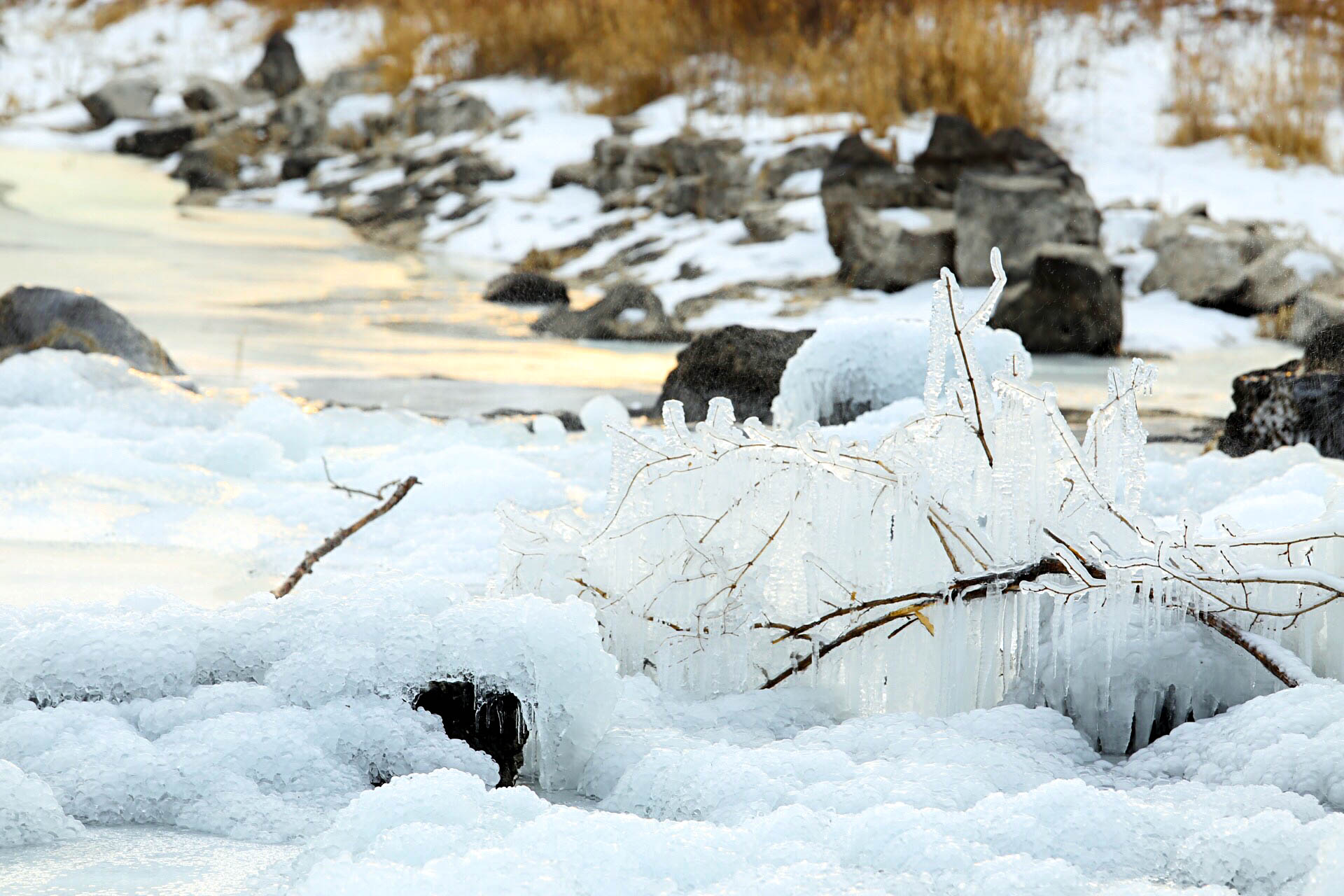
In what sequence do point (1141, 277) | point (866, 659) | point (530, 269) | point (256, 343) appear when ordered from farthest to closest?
point (530, 269), point (1141, 277), point (256, 343), point (866, 659)

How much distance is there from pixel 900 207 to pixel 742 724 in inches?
286

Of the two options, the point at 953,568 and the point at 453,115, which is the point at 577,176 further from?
the point at 953,568

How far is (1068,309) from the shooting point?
7.35 metres

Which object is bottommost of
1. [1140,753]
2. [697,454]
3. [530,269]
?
[530,269]

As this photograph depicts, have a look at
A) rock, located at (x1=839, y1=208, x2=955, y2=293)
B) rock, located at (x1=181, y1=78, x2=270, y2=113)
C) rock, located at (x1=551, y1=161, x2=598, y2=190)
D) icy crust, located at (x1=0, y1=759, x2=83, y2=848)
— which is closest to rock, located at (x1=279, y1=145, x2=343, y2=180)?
rock, located at (x1=181, y1=78, x2=270, y2=113)

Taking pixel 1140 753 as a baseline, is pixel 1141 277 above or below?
below

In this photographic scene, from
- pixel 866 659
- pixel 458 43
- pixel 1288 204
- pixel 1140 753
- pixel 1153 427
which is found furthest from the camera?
pixel 458 43

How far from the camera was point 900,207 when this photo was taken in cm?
907

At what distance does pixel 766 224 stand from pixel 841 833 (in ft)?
26.2

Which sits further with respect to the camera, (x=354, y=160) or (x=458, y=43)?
(x=458, y=43)

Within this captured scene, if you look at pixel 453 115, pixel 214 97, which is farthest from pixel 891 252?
pixel 214 97

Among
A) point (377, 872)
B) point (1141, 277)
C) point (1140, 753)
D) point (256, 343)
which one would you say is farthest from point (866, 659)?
point (1141, 277)

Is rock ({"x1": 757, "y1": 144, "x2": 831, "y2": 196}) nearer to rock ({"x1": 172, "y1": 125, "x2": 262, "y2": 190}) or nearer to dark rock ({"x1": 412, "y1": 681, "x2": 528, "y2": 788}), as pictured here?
rock ({"x1": 172, "y1": 125, "x2": 262, "y2": 190})

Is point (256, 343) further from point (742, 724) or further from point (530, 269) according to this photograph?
point (742, 724)
